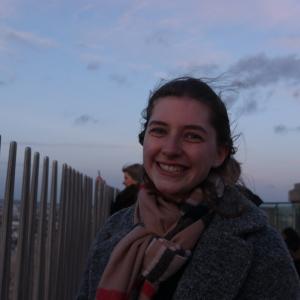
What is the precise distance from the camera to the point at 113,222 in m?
2.44

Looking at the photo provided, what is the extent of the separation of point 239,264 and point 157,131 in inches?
19.4

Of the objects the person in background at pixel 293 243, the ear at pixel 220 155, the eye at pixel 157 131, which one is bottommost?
the person in background at pixel 293 243

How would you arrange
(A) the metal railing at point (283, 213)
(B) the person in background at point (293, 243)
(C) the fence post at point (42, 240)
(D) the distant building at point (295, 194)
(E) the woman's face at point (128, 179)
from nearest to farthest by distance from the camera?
(C) the fence post at point (42, 240)
(E) the woman's face at point (128, 179)
(B) the person in background at point (293, 243)
(A) the metal railing at point (283, 213)
(D) the distant building at point (295, 194)

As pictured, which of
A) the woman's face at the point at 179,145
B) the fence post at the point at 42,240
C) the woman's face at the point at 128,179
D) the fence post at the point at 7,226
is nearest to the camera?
the woman's face at the point at 179,145

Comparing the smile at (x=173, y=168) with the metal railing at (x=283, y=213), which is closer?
the smile at (x=173, y=168)

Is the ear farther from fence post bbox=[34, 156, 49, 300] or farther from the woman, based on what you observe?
fence post bbox=[34, 156, 49, 300]

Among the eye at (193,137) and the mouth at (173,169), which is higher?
the eye at (193,137)

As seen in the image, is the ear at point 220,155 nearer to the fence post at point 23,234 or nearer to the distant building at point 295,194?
the fence post at point 23,234

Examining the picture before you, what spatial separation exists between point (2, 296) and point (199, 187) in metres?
2.00

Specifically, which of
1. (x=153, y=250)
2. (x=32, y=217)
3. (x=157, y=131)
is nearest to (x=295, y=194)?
(x=32, y=217)

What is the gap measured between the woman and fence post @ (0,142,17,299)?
4.87ft

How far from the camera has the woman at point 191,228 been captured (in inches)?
77.6

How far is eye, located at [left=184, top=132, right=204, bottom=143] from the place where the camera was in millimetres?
2076

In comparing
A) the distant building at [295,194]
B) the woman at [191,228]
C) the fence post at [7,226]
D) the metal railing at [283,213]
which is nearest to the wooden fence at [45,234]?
the fence post at [7,226]
